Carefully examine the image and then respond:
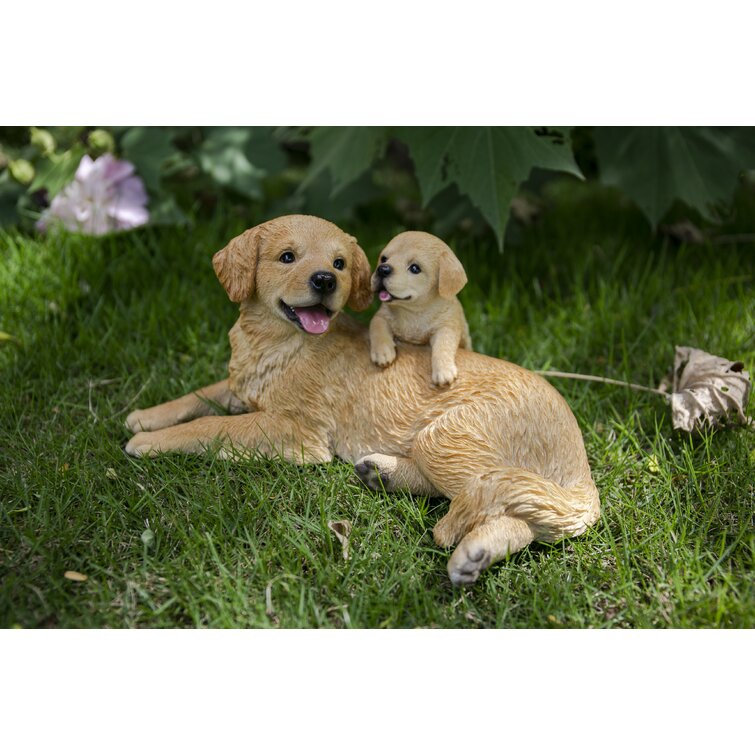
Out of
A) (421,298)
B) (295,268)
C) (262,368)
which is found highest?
(295,268)

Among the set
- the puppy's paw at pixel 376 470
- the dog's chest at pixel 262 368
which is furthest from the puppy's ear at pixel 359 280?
the puppy's paw at pixel 376 470

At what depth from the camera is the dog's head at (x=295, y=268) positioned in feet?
9.10

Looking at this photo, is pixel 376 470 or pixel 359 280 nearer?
pixel 376 470

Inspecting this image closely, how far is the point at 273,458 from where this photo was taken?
119 inches

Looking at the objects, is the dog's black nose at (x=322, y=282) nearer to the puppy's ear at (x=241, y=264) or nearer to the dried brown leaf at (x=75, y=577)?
the puppy's ear at (x=241, y=264)

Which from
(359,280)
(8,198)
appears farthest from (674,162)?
(8,198)

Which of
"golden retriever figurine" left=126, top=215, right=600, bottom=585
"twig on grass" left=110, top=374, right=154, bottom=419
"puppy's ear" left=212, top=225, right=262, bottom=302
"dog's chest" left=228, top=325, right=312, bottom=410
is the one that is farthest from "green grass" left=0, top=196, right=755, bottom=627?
"puppy's ear" left=212, top=225, right=262, bottom=302

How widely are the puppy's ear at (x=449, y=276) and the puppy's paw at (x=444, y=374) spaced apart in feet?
0.85

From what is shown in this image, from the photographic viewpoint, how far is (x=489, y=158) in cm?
376

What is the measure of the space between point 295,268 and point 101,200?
2145mm

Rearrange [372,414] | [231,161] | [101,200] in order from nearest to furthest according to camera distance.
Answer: [372,414]
[101,200]
[231,161]

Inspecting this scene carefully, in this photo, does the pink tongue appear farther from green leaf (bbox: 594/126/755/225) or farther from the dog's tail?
green leaf (bbox: 594/126/755/225)

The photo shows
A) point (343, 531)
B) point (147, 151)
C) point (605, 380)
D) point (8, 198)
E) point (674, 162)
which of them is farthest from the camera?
point (8, 198)

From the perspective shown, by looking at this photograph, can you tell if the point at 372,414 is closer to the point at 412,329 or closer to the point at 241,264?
the point at 412,329
